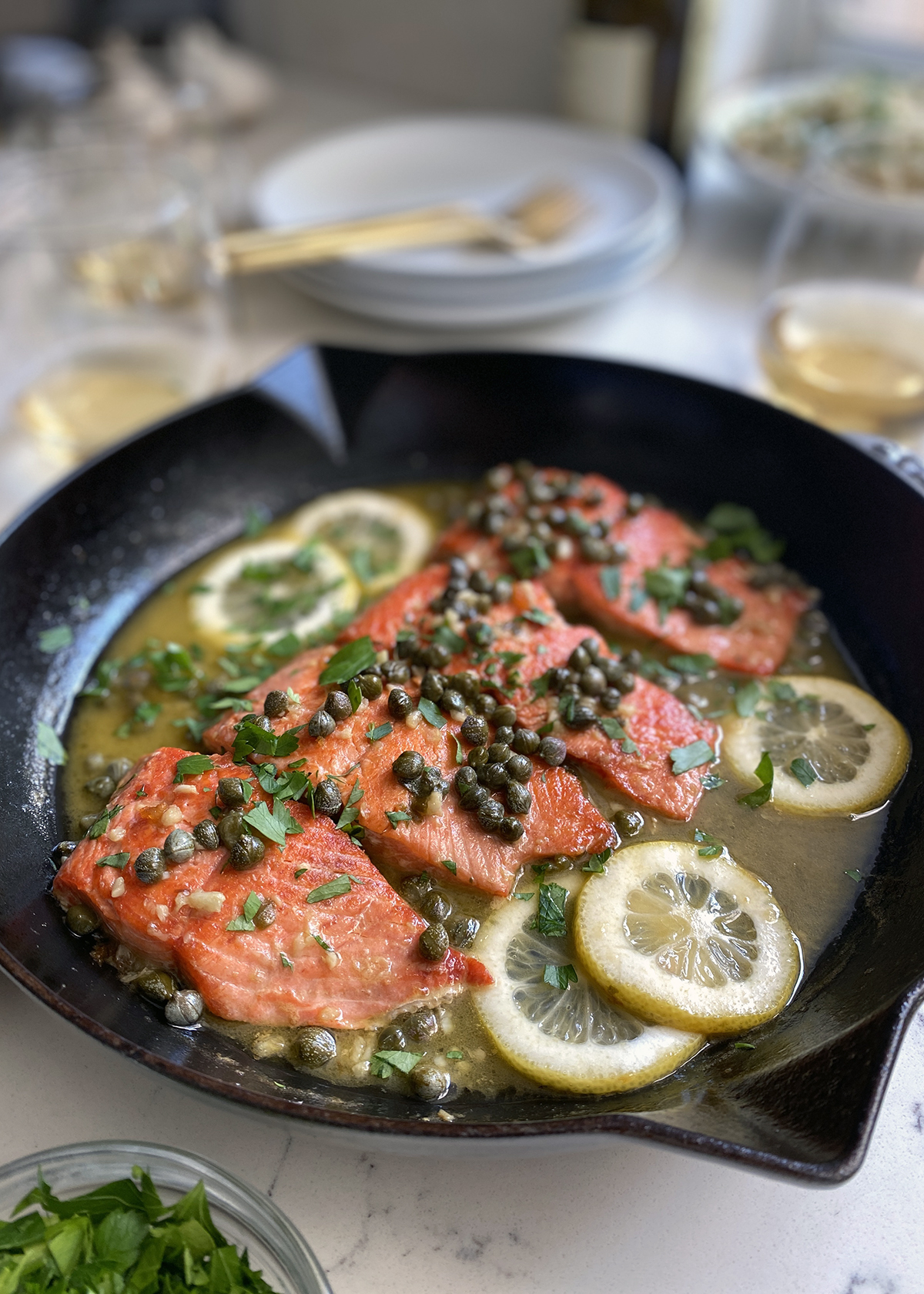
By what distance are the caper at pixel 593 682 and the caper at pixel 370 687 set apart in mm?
444

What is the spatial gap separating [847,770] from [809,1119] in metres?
0.90

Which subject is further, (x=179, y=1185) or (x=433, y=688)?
(x=433, y=688)

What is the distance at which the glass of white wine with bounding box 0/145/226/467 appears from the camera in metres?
3.21

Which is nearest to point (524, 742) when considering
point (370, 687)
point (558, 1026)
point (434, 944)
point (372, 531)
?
point (370, 687)

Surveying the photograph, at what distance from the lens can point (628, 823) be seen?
217 centimetres

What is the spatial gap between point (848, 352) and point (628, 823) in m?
1.76

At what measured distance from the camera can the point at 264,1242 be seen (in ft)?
5.06

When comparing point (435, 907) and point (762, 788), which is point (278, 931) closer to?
point (435, 907)

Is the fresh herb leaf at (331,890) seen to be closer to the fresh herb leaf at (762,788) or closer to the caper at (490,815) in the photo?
the caper at (490,815)

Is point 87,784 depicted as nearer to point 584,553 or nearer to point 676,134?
point 584,553

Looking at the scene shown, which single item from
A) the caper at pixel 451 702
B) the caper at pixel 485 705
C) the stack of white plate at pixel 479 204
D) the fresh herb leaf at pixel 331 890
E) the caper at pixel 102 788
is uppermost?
the stack of white plate at pixel 479 204

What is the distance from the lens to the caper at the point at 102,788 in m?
2.21

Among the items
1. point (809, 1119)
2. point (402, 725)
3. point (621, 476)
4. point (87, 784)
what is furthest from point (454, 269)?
point (809, 1119)

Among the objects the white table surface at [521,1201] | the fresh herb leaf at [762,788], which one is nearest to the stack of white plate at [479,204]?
the fresh herb leaf at [762,788]
